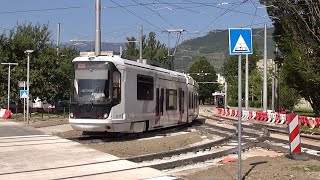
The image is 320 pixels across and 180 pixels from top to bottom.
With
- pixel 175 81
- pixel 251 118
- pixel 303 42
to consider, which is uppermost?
pixel 303 42

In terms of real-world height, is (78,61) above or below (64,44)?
below

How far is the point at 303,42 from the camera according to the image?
1340 inches

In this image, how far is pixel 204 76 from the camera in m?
125

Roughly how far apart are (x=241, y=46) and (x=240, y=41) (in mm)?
109

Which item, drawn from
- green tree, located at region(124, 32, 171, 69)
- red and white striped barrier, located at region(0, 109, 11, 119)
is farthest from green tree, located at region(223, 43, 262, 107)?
red and white striped barrier, located at region(0, 109, 11, 119)

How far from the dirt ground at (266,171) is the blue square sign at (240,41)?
109 inches

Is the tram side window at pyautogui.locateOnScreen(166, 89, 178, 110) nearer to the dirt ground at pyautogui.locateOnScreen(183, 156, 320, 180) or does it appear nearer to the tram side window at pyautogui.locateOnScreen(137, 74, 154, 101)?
the tram side window at pyautogui.locateOnScreen(137, 74, 154, 101)

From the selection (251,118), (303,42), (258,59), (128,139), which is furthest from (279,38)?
(258,59)

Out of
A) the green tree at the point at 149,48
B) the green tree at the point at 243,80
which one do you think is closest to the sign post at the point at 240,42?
the green tree at the point at 149,48

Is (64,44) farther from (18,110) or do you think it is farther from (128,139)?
(128,139)

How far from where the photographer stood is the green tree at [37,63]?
148 feet

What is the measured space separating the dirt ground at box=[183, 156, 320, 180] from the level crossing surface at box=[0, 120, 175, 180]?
3.53ft

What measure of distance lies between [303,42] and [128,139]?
63.0 ft

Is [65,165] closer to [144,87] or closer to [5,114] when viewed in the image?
[144,87]
